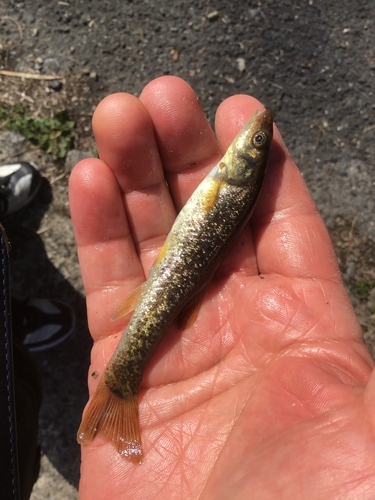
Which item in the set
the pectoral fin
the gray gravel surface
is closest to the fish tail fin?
the pectoral fin

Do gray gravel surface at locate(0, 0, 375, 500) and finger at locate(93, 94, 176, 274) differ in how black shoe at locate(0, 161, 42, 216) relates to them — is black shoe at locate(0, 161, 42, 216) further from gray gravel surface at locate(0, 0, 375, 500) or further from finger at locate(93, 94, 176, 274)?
finger at locate(93, 94, 176, 274)

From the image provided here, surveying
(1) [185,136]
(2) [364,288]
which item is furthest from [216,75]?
(2) [364,288]

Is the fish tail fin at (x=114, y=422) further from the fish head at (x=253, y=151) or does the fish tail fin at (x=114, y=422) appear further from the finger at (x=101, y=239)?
the fish head at (x=253, y=151)

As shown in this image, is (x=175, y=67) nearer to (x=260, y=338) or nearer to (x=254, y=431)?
(x=260, y=338)

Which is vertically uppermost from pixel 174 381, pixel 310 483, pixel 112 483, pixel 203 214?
pixel 203 214

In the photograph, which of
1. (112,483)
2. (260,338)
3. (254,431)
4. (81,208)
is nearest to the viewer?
(254,431)

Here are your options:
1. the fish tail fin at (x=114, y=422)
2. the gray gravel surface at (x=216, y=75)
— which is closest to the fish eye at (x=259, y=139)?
the gray gravel surface at (x=216, y=75)

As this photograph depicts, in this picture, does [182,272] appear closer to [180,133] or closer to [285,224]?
[285,224]

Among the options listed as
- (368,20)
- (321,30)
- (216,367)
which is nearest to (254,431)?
(216,367)
